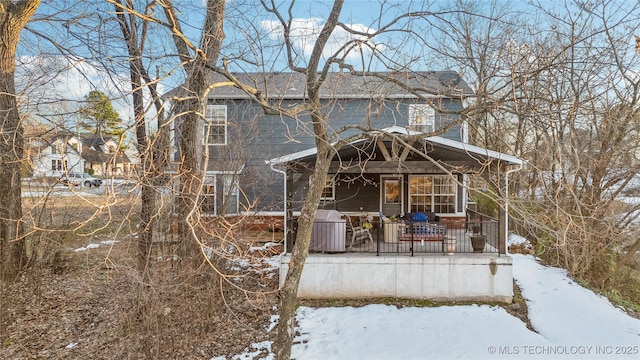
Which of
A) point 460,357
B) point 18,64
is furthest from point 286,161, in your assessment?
point 18,64

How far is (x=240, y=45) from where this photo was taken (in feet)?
18.3

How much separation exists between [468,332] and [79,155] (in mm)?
7392

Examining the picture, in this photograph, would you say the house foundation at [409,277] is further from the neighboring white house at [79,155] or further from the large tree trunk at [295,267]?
the neighboring white house at [79,155]

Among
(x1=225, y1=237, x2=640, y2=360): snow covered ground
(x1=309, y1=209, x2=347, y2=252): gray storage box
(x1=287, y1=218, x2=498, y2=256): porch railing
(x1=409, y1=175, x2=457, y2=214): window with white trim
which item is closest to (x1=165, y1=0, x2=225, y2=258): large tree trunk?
(x1=225, y1=237, x2=640, y2=360): snow covered ground

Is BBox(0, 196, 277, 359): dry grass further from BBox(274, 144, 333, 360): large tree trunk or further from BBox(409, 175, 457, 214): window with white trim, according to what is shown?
BBox(409, 175, 457, 214): window with white trim

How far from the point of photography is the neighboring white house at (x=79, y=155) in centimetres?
294

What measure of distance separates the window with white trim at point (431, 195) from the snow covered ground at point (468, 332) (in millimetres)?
4571

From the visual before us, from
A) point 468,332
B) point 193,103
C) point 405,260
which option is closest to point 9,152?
point 193,103

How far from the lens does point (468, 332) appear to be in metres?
6.48

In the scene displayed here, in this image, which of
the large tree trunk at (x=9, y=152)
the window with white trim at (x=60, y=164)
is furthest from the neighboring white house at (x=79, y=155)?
the large tree trunk at (x=9, y=152)

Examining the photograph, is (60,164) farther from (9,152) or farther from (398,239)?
(398,239)

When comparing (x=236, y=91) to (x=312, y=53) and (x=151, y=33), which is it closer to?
(x=151, y=33)

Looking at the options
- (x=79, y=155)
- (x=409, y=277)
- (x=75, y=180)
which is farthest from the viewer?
(x=409, y=277)

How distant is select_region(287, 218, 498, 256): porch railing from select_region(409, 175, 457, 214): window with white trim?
99.4 inches
